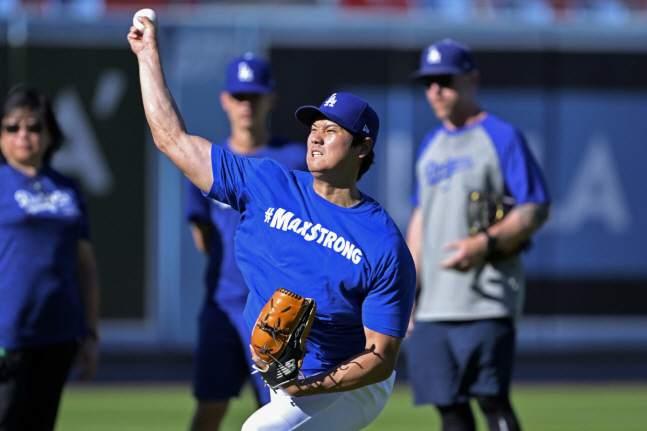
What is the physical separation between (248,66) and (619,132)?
8471 millimetres

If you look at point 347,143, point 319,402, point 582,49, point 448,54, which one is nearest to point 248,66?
point 448,54

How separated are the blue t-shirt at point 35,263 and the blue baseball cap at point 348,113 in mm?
1869

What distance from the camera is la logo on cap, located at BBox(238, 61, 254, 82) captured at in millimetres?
6262

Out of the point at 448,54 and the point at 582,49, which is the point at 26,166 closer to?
the point at 448,54

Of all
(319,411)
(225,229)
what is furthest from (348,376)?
(225,229)

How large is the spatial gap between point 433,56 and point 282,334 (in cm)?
260

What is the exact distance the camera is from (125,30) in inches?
504

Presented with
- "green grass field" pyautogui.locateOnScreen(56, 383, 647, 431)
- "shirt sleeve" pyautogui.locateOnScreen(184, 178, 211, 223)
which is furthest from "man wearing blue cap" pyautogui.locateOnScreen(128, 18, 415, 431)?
"green grass field" pyautogui.locateOnScreen(56, 383, 647, 431)

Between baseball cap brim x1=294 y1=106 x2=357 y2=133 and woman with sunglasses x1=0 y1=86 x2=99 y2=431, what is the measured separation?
182 cm

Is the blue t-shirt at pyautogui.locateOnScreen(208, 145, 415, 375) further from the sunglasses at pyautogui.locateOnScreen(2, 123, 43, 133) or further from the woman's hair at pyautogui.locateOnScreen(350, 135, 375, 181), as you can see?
the sunglasses at pyautogui.locateOnScreen(2, 123, 43, 133)

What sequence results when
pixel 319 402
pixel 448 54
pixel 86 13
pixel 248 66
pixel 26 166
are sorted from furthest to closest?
1. pixel 86 13
2. pixel 248 66
3. pixel 448 54
4. pixel 26 166
5. pixel 319 402

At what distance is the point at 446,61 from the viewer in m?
5.82

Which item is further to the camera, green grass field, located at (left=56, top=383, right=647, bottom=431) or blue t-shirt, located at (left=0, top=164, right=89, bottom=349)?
green grass field, located at (left=56, top=383, right=647, bottom=431)

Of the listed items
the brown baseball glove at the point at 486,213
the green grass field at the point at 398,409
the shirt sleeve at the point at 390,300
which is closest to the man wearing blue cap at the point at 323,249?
the shirt sleeve at the point at 390,300
